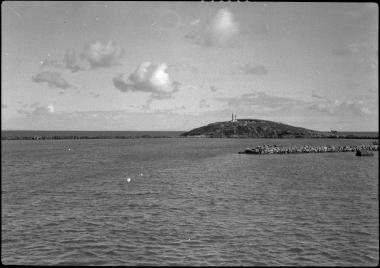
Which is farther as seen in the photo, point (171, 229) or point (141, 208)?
point (141, 208)

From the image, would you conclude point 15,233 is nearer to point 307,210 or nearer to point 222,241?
point 222,241

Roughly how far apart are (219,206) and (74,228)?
1421 cm

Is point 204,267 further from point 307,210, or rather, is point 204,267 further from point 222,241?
point 307,210

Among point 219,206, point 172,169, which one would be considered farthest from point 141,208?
point 172,169

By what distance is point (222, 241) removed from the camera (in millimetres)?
25984

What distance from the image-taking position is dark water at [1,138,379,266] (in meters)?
23.7

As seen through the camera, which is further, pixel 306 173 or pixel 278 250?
pixel 306 173

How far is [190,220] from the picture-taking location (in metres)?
31.4

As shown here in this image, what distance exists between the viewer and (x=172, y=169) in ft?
226

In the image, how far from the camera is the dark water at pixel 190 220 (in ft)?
77.8

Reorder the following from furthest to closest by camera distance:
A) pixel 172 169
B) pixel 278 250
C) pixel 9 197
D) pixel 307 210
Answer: pixel 172 169, pixel 9 197, pixel 307 210, pixel 278 250

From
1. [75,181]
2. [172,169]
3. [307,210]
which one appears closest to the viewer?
[307,210]

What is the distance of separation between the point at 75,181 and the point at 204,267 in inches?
1424

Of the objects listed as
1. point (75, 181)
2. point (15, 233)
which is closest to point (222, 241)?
point (15, 233)
